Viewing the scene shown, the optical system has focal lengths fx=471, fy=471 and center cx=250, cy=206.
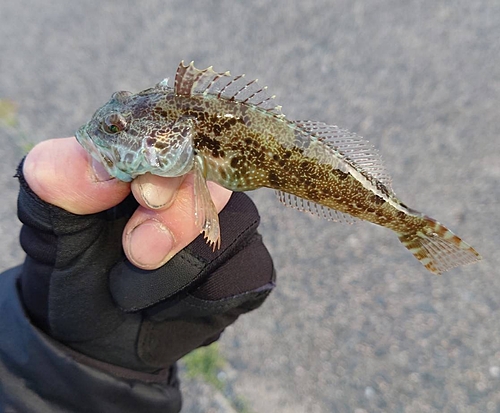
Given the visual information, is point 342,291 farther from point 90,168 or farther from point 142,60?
point 142,60

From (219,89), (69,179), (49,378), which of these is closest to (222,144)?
(219,89)

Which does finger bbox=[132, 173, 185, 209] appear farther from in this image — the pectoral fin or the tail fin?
the tail fin

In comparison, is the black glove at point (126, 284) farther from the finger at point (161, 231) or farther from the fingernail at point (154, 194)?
the fingernail at point (154, 194)

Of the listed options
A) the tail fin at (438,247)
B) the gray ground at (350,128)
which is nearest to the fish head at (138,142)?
the tail fin at (438,247)

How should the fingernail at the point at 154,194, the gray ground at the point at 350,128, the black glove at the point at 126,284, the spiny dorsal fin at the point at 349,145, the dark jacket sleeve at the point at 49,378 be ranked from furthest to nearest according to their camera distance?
the gray ground at the point at 350,128 → the dark jacket sleeve at the point at 49,378 → the black glove at the point at 126,284 → the spiny dorsal fin at the point at 349,145 → the fingernail at the point at 154,194

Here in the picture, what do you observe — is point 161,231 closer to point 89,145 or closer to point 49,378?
point 89,145
